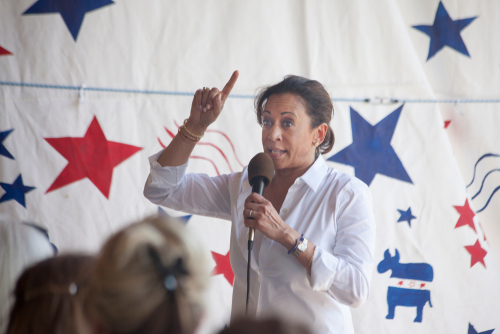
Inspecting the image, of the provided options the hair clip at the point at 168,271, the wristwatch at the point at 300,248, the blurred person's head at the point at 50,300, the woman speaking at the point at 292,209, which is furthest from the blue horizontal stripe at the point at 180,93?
the hair clip at the point at 168,271

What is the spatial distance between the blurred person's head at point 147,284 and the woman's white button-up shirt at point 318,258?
70 centimetres

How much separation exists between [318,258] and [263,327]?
736 millimetres

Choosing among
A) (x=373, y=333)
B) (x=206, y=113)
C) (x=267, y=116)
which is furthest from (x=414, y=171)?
(x=206, y=113)

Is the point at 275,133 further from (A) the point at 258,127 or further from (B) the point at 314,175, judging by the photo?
(A) the point at 258,127

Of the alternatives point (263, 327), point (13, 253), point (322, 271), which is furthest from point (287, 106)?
point (263, 327)

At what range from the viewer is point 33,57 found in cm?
222

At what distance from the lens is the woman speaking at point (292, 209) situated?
53.2 inches

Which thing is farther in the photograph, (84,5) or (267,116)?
(84,5)

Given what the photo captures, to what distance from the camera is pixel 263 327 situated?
2.01 ft

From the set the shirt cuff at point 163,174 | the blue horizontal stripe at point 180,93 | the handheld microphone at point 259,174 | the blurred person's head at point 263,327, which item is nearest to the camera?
the blurred person's head at point 263,327

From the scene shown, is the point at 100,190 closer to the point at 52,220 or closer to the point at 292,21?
the point at 52,220

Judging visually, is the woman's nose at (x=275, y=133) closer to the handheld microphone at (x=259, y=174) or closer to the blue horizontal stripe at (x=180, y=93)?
the handheld microphone at (x=259, y=174)

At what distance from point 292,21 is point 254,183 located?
1.45 metres

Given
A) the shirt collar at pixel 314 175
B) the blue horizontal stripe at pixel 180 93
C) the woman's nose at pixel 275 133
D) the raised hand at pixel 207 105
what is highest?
the blue horizontal stripe at pixel 180 93
